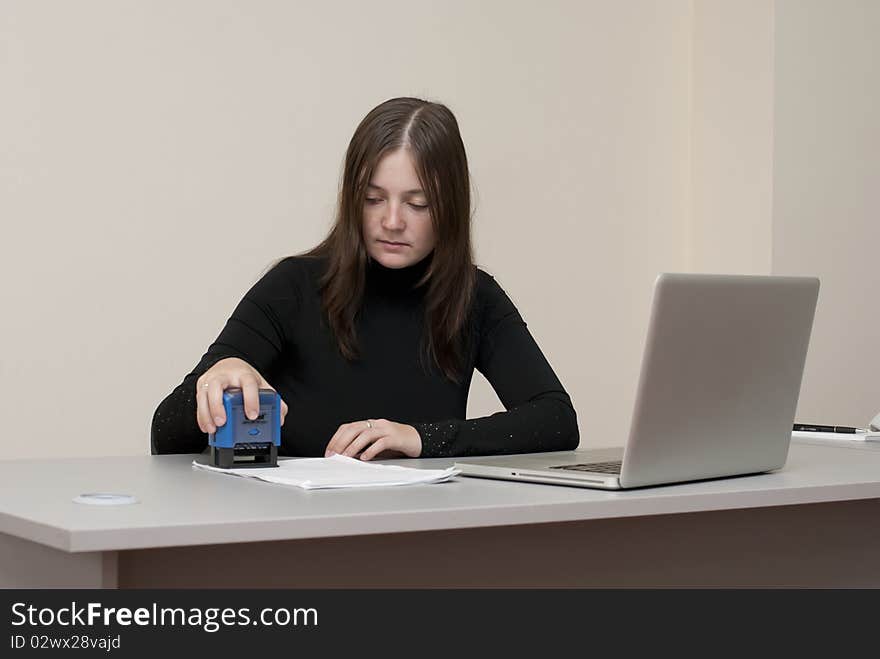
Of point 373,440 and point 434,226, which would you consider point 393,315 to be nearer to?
point 434,226

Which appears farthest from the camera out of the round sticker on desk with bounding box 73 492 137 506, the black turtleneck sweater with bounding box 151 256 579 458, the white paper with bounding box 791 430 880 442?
the white paper with bounding box 791 430 880 442

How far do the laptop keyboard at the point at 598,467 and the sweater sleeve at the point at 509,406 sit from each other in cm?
25

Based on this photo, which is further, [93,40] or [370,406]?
[93,40]

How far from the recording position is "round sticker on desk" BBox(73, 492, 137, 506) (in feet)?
3.84

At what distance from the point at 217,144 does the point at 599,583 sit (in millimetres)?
2012

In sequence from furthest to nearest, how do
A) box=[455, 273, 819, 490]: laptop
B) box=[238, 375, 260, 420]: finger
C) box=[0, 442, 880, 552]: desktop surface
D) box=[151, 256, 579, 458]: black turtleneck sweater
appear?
box=[151, 256, 579, 458]: black turtleneck sweater → box=[238, 375, 260, 420]: finger → box=[455, 273, 819, 490]: laptop → box=[0, 442, 880, 552]: desktop surface

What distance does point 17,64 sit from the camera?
2.87 m

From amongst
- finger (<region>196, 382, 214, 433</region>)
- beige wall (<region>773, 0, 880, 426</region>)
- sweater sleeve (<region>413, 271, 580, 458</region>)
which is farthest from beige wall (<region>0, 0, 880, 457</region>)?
finger (<region>196, 382, 214, 433</region>)

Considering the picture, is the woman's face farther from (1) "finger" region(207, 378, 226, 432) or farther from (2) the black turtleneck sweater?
(1) "finger" region(207, 378, 226, 432)

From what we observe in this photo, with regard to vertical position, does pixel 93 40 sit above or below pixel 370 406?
above

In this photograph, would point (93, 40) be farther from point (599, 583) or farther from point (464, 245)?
point (599, 583)

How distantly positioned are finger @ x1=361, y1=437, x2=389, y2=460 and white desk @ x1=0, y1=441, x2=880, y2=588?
71 millimetres
